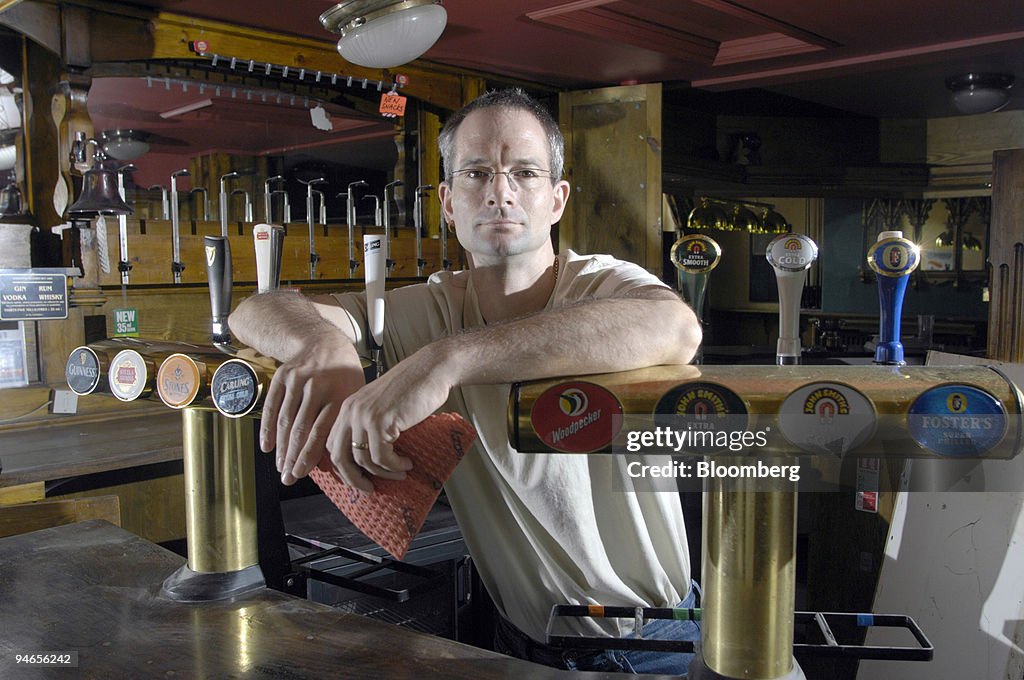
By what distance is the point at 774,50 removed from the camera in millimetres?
4484

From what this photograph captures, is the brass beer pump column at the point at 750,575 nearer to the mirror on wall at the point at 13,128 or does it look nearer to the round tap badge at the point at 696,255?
the round tap badge at the point at 696,255

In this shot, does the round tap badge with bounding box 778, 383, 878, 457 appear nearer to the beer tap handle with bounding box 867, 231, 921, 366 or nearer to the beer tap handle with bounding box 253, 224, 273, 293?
the beer tap handle with bounding box 867, 231, 921, 366

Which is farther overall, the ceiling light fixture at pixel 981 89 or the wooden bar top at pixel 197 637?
the ceiling light fixture at pixel 981 89

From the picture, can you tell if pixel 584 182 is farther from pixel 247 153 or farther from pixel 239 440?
pixel 239 440

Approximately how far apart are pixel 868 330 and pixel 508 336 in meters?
7.71

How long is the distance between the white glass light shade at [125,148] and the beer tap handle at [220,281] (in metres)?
2.77

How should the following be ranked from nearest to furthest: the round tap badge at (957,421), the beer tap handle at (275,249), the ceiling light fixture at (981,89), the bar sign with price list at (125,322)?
the round tap badge at (957,421) < the beer tap handle at (275,249) < the bar sign with price list at (125,322) < the ceiling light fixture at (981,89)

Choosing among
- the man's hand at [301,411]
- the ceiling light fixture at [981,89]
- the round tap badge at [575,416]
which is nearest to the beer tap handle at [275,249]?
the man's hand at [301,411]

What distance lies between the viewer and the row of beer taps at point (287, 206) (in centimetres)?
329

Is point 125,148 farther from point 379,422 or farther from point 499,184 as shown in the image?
point 379,422

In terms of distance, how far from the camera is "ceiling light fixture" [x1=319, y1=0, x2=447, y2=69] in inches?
77.5

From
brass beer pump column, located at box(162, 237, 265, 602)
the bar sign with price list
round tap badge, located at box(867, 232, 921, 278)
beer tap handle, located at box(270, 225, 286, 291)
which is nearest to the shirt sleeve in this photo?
round tap badge, located at box(867, 232, 921, 278)

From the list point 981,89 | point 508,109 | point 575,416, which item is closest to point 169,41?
point 508,109

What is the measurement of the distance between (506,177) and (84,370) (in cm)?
55
